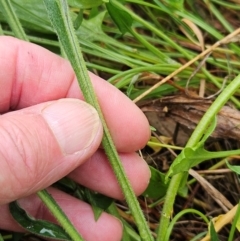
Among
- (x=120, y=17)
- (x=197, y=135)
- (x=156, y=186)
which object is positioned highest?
(x=120, y=17)

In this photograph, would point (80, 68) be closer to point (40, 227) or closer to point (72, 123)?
point (72, 123)

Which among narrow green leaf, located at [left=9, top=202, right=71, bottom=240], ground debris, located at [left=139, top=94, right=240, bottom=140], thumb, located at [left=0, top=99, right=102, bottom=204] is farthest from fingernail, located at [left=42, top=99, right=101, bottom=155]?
ground debris, located at [left=139, top=94, right=240, bottom=140]

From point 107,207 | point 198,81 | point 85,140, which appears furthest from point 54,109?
point 198,81

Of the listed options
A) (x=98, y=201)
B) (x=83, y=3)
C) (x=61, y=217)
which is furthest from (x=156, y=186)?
(x=83, y=3)

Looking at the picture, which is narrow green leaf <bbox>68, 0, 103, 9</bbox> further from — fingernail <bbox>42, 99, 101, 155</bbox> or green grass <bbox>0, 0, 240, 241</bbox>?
fingernail <bbox>42, 99, 101, 155</bbox>

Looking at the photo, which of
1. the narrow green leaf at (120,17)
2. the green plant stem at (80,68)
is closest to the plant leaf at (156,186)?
the green plant stem at (80,68)

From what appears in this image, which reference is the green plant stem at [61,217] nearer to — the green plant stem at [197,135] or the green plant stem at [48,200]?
the green plant stem at [48,200]

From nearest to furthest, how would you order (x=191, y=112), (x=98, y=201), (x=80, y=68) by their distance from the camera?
(x=80, y=68) < (x=98, y=201) < (x=191, y=112)
